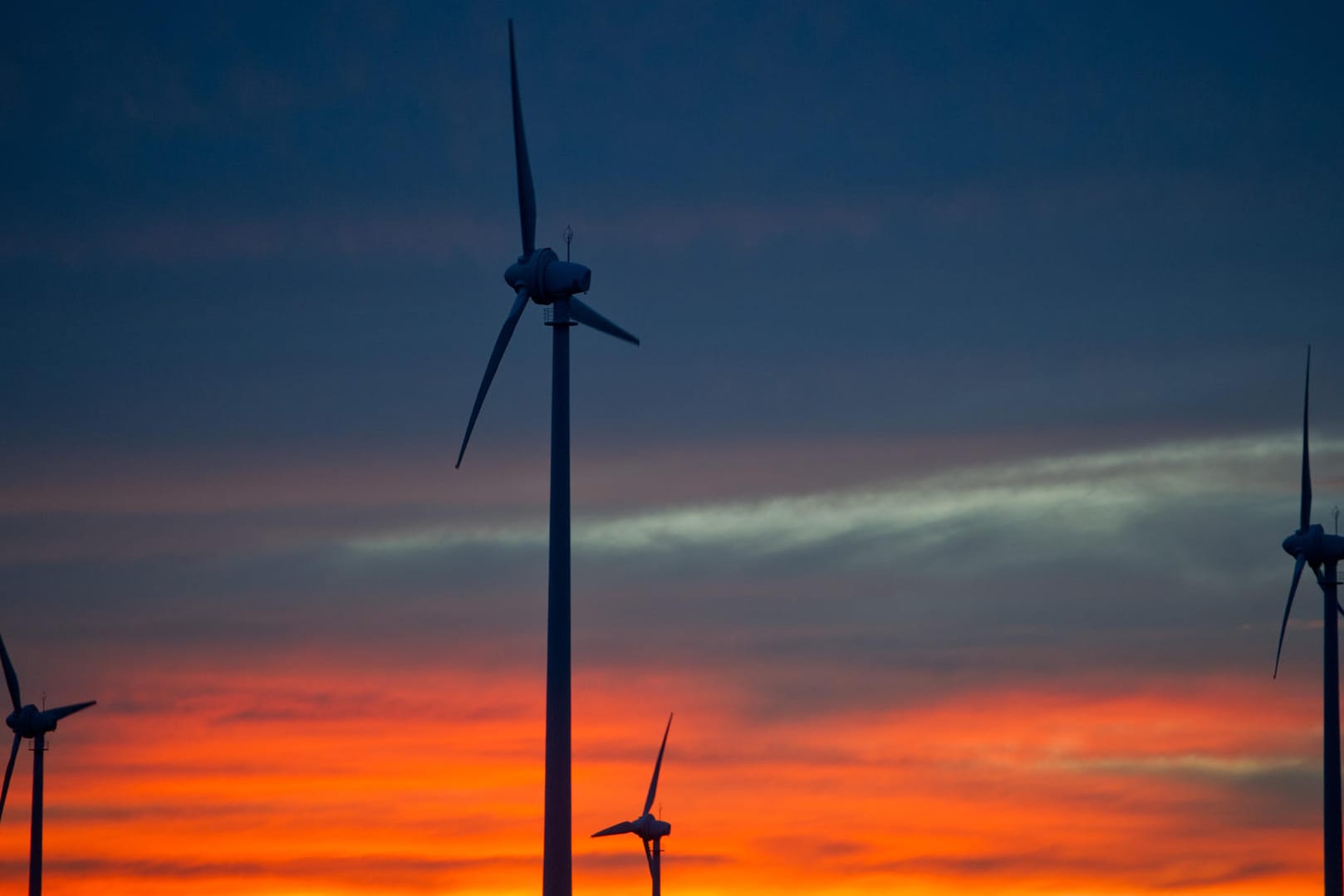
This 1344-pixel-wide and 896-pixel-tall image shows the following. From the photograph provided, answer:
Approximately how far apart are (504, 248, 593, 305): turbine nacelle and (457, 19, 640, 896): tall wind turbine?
37 mm

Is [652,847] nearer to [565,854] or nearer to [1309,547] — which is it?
[1309,547]

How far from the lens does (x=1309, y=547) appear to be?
15875cm

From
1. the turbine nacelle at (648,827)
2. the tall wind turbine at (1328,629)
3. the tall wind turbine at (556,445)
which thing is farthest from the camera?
the turbine nacelle at (648,827)

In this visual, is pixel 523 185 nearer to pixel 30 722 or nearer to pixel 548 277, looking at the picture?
pixel 548 277

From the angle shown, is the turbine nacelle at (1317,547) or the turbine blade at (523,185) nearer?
the turbine blade at (523,185)

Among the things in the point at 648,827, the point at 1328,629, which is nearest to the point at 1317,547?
the point at 1328,629

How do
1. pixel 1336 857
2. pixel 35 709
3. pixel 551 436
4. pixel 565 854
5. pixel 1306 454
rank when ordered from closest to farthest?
1. pixel 565 854
2. pixel 551 436
3. pixel 1336 857
4. pixel 1306 454
5. pixel 35 709

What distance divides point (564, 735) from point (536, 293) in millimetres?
21058

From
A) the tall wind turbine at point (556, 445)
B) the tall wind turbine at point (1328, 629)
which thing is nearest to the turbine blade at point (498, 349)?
the tall wind turbine at point (556, 445)

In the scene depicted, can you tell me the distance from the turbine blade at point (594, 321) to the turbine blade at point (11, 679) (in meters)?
72.8

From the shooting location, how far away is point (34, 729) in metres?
181

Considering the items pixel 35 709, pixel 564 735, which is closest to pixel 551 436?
pixel 564 735

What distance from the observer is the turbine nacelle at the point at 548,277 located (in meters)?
111

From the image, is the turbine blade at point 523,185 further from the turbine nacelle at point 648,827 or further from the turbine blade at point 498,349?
the turbine nacelle at point 648,827
